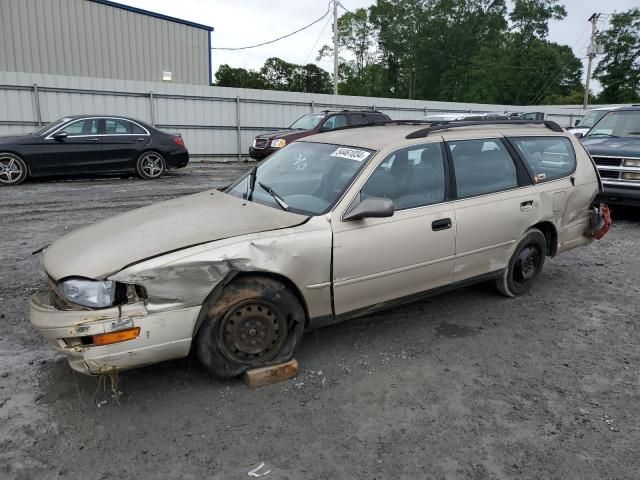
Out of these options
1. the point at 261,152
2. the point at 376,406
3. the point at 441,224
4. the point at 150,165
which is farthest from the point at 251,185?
the point at 261,152

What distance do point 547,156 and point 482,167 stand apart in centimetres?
105

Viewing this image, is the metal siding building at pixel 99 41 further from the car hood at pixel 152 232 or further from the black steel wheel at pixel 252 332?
the black steel wheel at pixel 252 332

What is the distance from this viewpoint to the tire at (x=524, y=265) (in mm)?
4664

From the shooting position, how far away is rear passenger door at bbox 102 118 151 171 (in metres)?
11.4

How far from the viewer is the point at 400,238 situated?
364cm

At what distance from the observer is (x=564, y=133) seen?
5.19 meters

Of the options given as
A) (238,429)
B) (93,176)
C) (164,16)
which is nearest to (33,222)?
(93,176)

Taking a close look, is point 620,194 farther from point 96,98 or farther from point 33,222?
point 96,98

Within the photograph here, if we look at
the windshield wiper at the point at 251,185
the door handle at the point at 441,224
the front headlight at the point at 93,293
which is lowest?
the front headlight at the point at 93,293

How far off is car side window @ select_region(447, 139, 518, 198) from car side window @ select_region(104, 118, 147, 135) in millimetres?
9471

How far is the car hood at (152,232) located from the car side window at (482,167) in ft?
5.10

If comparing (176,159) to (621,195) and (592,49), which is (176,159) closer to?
(621,195)

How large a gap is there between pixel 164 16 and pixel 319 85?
152 ft

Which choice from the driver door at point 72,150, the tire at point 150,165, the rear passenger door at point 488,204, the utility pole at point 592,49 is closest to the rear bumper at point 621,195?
the rear passenger door at point 488,204
